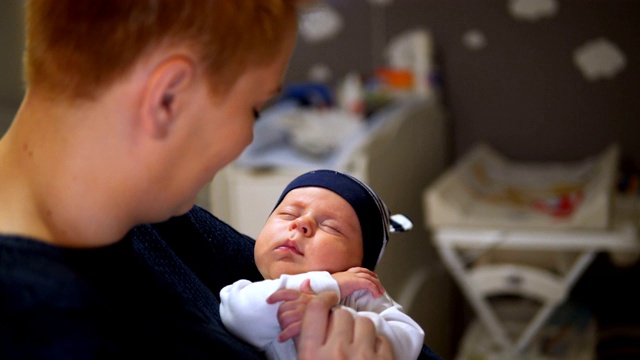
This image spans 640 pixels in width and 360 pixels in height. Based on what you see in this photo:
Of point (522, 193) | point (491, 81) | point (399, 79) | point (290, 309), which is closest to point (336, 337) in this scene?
point (290, 309)

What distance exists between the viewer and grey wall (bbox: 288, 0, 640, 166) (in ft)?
8.37

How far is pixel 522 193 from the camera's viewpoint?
2.40 m

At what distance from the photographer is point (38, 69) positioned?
494mm

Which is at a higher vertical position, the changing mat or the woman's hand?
the woman's hand

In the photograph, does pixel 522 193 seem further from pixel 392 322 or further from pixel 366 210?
pixel 392 322

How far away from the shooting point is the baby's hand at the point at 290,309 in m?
0.68

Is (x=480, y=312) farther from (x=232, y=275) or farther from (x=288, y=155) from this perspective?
(x=232, y=275)

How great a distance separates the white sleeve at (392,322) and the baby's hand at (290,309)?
0.17 ft

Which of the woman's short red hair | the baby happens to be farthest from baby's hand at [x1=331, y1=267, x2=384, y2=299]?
the woman's short red hair

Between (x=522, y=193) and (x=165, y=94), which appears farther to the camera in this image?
(x=522, y=193)

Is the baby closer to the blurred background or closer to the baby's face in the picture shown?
the baby's face

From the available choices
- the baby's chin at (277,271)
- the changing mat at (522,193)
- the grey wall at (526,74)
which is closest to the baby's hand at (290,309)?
the baby's chin at (277,271)

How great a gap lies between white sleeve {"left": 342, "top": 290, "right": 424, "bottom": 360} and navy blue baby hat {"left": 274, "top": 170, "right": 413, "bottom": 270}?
12 centimetres

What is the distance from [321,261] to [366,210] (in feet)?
0.32
